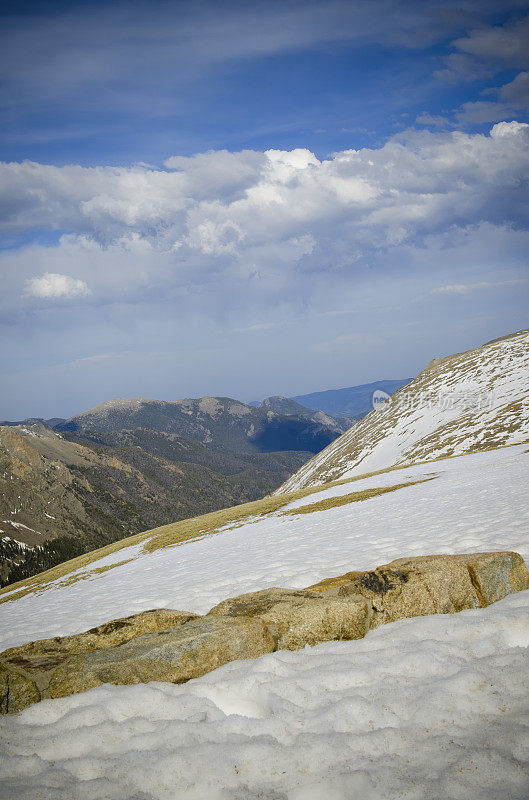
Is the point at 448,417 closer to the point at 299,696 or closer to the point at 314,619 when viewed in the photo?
the point at 314,619

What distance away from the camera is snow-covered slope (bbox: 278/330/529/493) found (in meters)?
82.1

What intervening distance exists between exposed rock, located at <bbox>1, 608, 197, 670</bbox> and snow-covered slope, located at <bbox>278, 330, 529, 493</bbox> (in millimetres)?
73934

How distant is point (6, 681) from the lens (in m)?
6.54

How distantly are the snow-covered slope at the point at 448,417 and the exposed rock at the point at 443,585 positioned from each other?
231 feet

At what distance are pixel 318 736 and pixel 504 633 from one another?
12.9 feet

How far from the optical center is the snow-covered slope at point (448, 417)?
82062 mm

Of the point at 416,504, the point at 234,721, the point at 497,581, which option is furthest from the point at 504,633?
the point at 416,504

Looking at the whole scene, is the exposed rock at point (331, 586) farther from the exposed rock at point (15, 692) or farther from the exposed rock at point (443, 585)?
the exposed rock at point (15, 692)

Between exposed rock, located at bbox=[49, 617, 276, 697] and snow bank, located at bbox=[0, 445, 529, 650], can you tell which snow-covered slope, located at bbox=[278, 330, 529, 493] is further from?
exposed rock, located at bbox=[49, 617, 276, 697]

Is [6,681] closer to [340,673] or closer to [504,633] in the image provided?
[340,673]

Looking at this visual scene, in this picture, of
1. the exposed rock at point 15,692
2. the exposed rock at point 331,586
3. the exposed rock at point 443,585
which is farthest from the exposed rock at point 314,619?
the exposed rock at point 15,692

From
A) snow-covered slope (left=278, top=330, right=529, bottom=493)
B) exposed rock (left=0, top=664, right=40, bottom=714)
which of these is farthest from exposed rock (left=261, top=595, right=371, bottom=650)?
snow-covered slope (left=278, top=330, right=529, bottom=493)

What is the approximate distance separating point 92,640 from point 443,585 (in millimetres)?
7682

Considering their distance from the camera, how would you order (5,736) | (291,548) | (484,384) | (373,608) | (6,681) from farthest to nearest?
(484,384), (291,548), (373,608), (6,681), (5,736)
